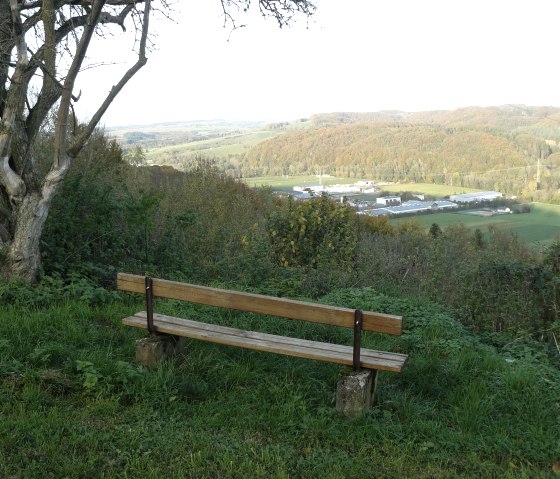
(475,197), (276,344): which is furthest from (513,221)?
(276,344)

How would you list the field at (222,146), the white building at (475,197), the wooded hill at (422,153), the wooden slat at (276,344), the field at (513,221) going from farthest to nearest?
the wooded hill at (422,153)
the white building at (475,197)
the field at (513,221)
the field at (222,146)
the wooden slat at (276,344)

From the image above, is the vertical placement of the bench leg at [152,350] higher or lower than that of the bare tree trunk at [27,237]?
lower

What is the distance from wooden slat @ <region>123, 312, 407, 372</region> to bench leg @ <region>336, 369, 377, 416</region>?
10 centimetres

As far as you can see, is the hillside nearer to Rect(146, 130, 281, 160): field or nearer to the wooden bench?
Rect(146, 130, 281, 160): field

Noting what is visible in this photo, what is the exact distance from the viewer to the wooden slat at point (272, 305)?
3.85 metres

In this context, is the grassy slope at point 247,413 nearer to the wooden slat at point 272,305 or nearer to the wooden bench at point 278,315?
the wooden bench at point 278,315

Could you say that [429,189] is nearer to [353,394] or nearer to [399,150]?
[399,150]

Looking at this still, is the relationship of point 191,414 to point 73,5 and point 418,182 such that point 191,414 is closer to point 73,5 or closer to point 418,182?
point 73,5

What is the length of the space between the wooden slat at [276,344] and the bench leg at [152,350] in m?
0.08

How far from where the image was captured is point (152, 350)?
14.6 ft

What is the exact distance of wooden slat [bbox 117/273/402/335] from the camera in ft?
12.6

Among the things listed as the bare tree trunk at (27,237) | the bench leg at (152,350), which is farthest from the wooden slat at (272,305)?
the bare tree trunk at (27,237)

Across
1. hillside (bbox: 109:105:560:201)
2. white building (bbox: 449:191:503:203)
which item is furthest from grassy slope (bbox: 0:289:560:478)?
white building (bbox: 449:191:503:203)

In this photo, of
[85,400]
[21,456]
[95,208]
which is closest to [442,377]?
[85,400]
